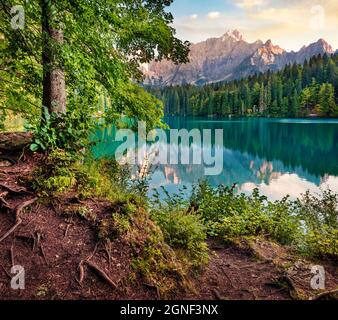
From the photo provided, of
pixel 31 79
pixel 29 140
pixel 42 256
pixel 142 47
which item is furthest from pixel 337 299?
pixel 142 47

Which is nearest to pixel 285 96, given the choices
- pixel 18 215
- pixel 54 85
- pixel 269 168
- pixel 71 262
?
pixel 269 168

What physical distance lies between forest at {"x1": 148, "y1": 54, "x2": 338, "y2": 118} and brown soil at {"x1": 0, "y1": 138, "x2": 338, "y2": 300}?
355ft

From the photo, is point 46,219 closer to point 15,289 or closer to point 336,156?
point 15,289

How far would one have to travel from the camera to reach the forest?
350ft

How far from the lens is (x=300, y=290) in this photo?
5.25 metres

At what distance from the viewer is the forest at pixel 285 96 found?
107m

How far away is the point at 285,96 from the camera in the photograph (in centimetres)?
11975

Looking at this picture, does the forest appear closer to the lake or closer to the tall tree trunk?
the lake

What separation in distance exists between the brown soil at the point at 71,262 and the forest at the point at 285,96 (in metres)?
108

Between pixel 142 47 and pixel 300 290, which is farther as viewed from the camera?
pixel 142 47

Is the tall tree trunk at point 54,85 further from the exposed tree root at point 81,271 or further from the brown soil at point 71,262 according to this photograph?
the exposed tree root at point 81,271

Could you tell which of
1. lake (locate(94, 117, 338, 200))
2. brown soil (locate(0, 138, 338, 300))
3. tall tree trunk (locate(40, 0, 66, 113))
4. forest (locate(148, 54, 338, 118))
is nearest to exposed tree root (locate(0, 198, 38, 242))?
brown soil (locate(0, 138, 338, 300))

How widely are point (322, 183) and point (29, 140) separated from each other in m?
Answer: 22.6
